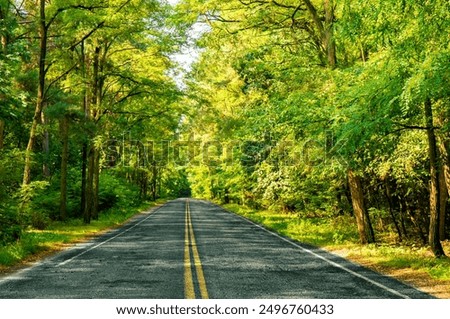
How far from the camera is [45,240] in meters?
16.9

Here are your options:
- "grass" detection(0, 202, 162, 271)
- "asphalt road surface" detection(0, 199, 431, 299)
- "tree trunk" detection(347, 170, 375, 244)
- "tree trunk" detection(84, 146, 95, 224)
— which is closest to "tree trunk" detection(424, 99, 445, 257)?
"asphalt road surface" detection(0, 199, 431, 299)

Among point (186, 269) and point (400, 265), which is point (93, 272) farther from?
point (400, 265)

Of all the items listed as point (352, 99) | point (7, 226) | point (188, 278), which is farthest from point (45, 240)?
point (352, 99)

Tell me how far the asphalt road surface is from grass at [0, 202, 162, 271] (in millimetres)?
803

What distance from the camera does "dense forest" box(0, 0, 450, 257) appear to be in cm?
945

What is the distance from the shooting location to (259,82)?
98.6 feet

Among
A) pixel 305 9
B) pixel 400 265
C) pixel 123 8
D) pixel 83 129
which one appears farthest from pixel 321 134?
pixel 83 129

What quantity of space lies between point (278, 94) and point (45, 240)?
1110 centimetres

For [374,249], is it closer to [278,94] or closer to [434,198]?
[434,198]

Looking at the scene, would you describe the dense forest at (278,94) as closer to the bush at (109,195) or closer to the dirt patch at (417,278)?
the bush at (109,195)

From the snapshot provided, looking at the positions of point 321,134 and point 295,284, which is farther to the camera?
point 321,134

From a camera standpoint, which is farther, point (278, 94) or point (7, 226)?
point (278, 94)

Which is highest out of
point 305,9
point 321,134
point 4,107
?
point 305,9

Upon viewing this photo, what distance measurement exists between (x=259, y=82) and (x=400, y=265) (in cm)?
2004
